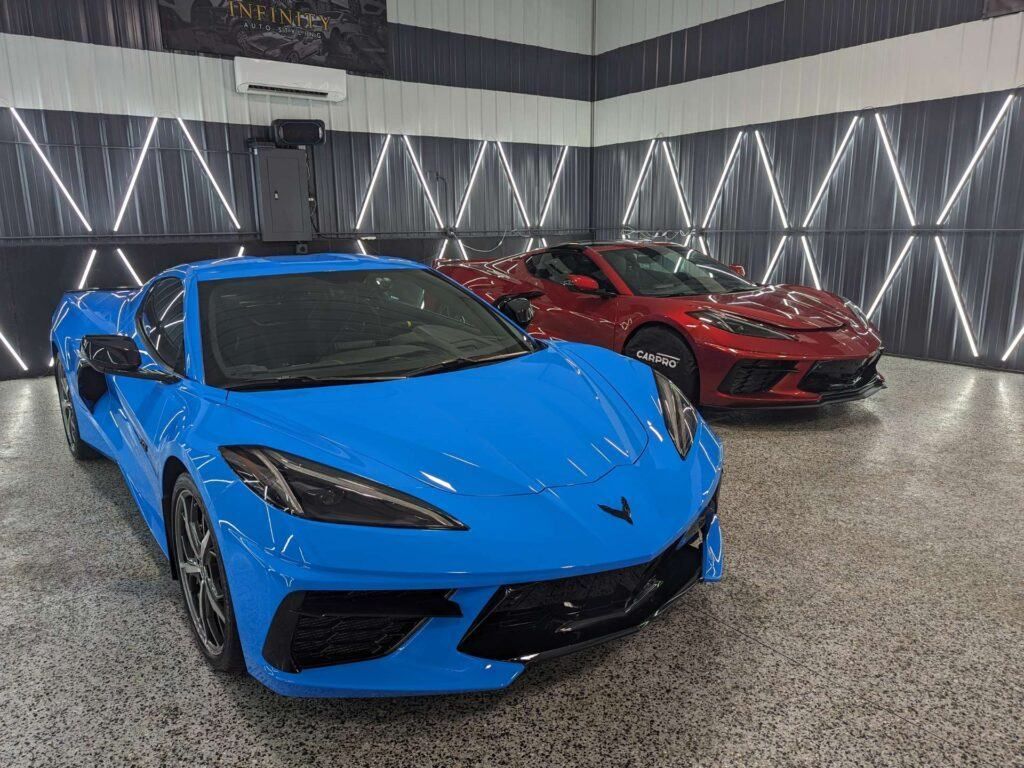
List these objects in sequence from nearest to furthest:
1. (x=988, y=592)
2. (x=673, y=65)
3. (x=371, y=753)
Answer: (x=371, y=753) → (x=988, y=592) → (x=673, y=65)

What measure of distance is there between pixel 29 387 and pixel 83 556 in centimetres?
443

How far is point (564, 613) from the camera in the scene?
5.32ft

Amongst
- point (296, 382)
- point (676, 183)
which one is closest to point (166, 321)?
point (296, 382)

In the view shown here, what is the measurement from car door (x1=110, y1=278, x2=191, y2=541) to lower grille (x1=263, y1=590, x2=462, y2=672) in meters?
0.78

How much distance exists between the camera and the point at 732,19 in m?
8.67

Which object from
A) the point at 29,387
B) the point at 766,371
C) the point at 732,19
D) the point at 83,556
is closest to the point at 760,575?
the point at 766,371

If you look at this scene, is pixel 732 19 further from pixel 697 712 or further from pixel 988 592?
pixel 697 712

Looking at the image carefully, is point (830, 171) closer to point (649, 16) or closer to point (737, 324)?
point (649, 16)

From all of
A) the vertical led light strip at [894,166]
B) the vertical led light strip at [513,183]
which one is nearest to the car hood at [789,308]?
the vertical led light strip at [894,166]

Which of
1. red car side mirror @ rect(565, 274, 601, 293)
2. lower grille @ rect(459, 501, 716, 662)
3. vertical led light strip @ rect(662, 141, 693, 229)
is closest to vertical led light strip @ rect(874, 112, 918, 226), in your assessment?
vertical led light strip @ rect(662, 141, 693, 229)

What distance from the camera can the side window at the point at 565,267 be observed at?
517 cm

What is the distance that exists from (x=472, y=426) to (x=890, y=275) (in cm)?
688

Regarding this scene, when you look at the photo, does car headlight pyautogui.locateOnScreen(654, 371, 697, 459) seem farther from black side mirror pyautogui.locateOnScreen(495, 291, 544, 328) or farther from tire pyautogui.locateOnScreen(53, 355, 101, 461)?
tire pyautogui.locateOnScreen(53, 355, 101, 461)

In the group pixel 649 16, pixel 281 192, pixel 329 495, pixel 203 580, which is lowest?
pixel 203 580
